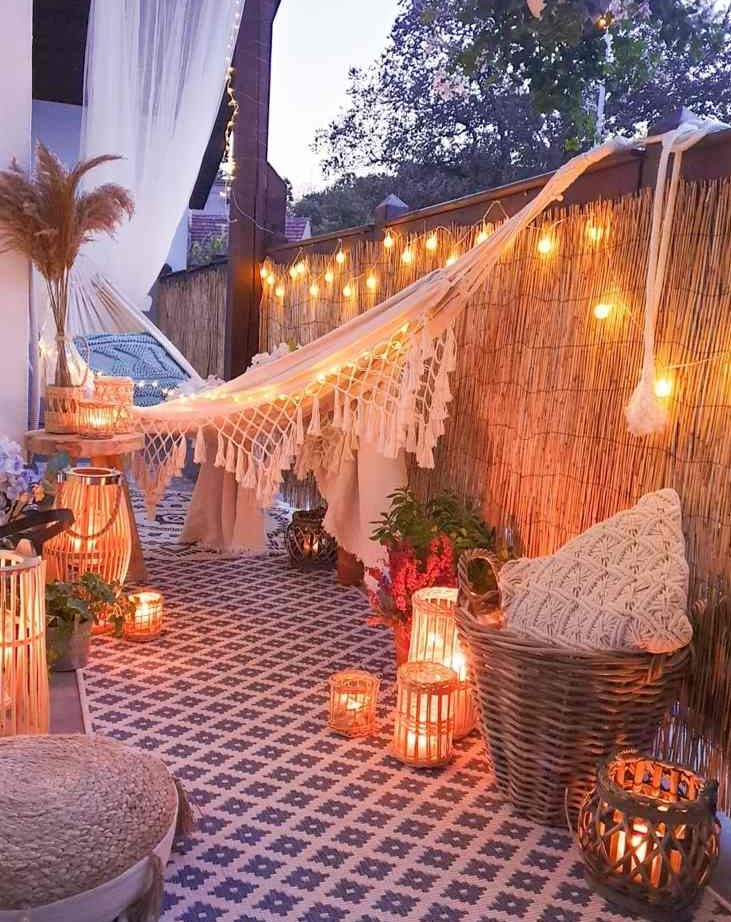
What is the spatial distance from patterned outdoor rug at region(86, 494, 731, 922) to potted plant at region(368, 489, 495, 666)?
166mm

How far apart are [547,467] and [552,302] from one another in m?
0.37

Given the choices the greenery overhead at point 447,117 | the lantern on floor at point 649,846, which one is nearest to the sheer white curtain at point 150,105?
the greenery overhead at point 447,117

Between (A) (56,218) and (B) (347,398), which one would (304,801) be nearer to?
(B) (347,398)

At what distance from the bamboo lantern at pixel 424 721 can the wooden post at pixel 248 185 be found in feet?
8.46

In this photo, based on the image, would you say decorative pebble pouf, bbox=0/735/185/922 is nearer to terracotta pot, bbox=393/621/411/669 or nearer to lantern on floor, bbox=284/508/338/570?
terracotta pot, bbox=393/621/411/669

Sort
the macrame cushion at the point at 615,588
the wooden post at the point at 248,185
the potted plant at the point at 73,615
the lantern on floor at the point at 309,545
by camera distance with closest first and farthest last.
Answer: the macrame cushion at the point at 615,588
the potted plant at the point at 73,615
the lantern on floor at the point at 309,545
the wooden post at the point at 248,185

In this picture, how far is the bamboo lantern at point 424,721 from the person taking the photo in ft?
6.06

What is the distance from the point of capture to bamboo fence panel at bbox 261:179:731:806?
165 cm

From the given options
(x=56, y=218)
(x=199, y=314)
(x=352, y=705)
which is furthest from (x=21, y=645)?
(x=199, y=314)

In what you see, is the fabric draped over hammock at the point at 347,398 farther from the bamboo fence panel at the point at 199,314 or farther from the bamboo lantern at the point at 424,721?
the bamboo fence panel at the point at 199,314

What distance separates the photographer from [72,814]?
1301 mm

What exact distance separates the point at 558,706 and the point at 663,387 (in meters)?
0.60

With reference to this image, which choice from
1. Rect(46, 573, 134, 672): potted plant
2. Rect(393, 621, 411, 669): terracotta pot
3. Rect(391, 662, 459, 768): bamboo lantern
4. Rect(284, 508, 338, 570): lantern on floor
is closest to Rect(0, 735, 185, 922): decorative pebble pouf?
Rect(391, 662, 459, 768): bamboo lantern

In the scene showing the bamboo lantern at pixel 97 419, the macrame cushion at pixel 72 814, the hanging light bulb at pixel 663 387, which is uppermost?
the hanging light bulb at pixel 663 387
